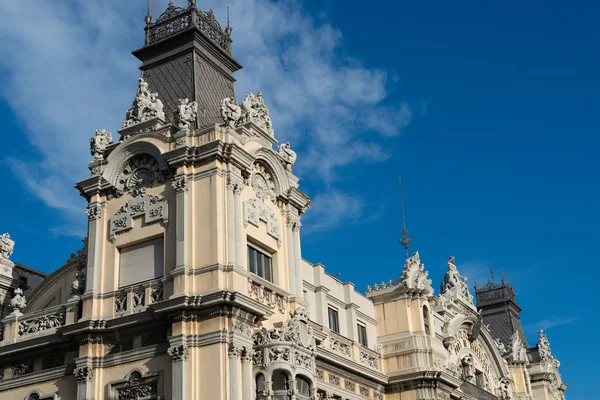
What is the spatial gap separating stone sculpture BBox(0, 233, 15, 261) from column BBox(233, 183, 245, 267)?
1348 cm

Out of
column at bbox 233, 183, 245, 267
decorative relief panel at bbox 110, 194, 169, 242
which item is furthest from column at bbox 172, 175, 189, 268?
column at bbox 233, 183, 245, 267

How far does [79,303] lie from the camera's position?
103 feet

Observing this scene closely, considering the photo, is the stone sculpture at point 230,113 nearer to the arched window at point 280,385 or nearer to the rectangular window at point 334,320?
the arched window at point 280,385

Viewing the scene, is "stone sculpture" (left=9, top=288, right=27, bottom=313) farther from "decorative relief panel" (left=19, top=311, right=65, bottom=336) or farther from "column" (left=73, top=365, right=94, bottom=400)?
"column" (left=73, top=365, right=94, bottom=400)

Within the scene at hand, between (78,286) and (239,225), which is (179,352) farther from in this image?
(78,286)

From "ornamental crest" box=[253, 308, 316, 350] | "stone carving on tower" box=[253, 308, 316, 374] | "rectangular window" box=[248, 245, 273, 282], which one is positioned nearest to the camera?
"stone carving on tower" box=[253, 308, 316, 374]

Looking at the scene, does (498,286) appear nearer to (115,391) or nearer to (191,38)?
(191,38)

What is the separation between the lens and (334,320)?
129ft

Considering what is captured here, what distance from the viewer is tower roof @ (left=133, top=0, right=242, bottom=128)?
1379 inches

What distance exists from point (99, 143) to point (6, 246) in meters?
8.52

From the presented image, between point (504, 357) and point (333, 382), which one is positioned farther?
point (504, 357)

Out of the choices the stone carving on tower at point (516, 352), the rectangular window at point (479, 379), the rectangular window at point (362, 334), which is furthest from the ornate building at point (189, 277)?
the stone carving on tower at point (516, 352)

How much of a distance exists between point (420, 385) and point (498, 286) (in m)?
31.4

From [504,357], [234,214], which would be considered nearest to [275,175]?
[234,214]
